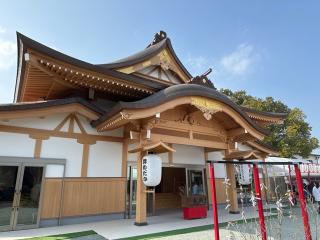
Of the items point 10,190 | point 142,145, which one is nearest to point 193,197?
point 142,145

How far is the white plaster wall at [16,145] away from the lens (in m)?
6.94

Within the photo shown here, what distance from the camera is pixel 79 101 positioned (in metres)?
7.68

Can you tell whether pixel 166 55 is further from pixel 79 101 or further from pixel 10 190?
pixel 10 190

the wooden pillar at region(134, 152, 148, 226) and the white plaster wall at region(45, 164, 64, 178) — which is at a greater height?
the white plaster wall at region(45, 164, 64, 178)

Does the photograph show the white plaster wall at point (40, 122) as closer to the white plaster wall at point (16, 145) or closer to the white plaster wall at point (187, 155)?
the white plaster wall at point (16, 145)

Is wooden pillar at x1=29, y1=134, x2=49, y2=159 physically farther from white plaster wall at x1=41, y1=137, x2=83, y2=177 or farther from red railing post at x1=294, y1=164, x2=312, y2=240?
red railing post at x1=294, y1=164, x2=312, y2=240

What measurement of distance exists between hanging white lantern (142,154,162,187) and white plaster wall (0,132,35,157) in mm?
3489

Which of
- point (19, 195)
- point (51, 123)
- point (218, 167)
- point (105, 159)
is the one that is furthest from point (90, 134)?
point (218, 167)

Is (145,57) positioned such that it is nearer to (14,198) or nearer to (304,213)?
(14,198)

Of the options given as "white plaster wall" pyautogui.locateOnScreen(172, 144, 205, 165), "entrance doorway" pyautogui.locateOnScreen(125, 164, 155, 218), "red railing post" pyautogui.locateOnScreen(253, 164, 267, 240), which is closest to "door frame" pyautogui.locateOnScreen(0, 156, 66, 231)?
"entrance doorway" pyautogui.locateOnScreen(125, 164, 155, 218)

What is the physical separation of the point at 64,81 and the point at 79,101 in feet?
3.69

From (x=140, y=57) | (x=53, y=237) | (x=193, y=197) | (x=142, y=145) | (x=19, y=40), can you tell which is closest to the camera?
(x=53, y=237)

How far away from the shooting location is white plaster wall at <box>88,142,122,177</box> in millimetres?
8227

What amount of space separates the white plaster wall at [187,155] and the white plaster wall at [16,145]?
18.2 ft
